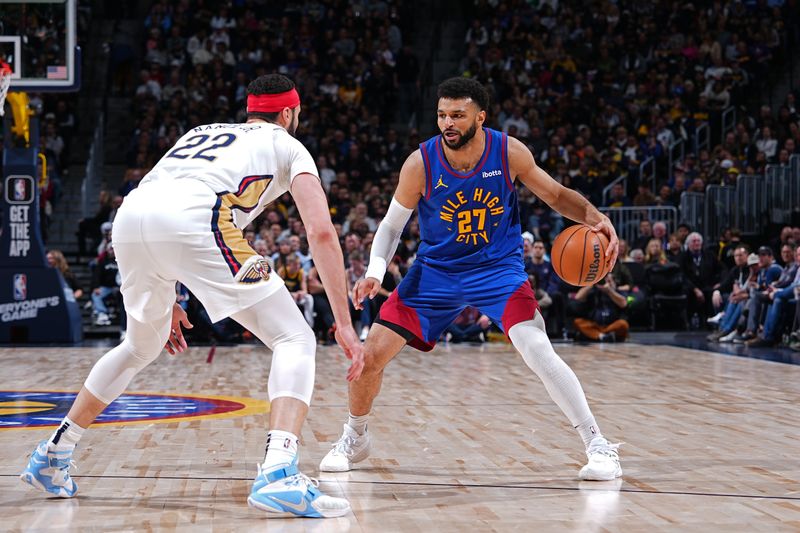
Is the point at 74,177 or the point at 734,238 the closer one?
the point at 734,238

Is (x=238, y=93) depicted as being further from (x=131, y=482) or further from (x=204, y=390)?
(x=131, y=482)

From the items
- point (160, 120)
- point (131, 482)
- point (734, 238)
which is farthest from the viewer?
point (160, 120)

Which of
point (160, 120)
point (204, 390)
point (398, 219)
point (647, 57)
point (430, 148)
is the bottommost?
point (204, 390)

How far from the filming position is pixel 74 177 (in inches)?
786

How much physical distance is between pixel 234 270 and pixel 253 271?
69 millimetres

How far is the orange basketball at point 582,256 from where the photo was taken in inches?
208

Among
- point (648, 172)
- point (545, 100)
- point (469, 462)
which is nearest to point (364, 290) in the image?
point (469, 462)

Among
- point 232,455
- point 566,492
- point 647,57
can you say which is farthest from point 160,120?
point 566,492

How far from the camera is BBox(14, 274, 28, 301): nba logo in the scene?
550 inches

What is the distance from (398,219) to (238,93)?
605 inches

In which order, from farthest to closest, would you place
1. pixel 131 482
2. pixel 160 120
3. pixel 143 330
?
1. pixel 160 120
2. pixel 131 482
3. pixel 143 330

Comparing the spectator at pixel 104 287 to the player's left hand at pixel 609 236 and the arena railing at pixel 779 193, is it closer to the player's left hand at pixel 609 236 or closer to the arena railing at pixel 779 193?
the arena railing at pixel 779 193

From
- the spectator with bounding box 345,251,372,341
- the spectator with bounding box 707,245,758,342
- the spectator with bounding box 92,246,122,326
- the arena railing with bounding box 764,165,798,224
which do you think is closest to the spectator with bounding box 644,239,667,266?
the spectator with bounding box 707,245,758,342

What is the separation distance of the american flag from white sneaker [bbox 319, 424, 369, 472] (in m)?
8.82
